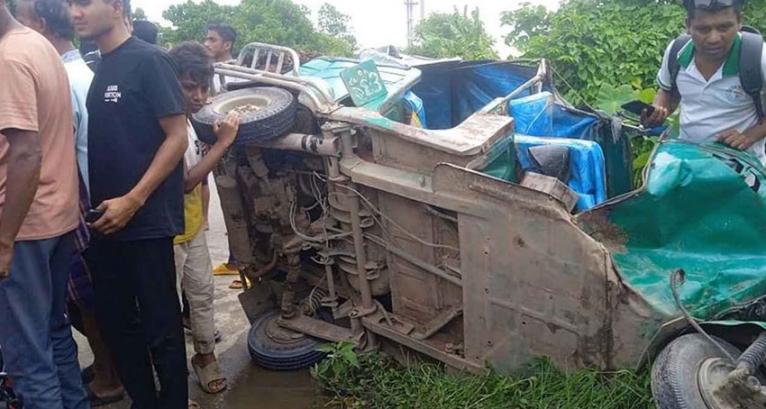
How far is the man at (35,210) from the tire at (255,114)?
902 mm

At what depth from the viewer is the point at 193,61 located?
3.48 meters

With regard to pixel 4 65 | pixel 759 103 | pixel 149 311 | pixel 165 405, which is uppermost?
pixel 4 65

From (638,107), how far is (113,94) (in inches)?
106

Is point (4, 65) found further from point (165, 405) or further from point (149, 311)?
point (165, 405)

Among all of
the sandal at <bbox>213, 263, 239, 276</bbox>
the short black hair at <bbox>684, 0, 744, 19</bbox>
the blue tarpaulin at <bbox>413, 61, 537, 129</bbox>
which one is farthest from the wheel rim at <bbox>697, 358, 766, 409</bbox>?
the sandal at <bbox>213, 263, 239, 276</bbox>

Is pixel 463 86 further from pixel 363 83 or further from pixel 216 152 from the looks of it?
pixel 216 152

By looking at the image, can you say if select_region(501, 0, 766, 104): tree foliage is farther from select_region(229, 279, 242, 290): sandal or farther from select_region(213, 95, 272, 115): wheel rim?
select_region(213, 95, 272, 115): wheel rim

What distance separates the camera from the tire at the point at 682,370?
2.46 m

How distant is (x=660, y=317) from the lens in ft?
9.22

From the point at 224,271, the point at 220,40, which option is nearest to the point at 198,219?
the point at 224,271

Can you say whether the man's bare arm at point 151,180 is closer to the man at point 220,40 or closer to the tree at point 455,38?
the man at point 220,40

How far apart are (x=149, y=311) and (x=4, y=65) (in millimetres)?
1223

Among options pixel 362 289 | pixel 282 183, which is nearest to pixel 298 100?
pixel 282 183

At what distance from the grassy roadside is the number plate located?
1.34 m
